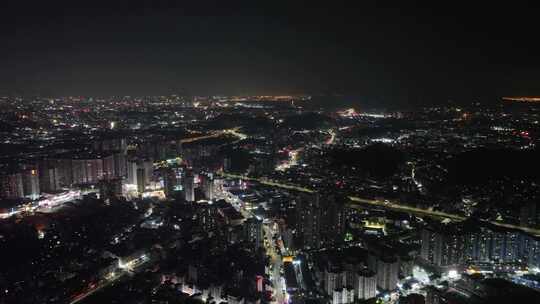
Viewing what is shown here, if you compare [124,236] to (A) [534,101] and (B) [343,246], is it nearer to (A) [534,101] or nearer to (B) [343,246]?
(B) [343,246]

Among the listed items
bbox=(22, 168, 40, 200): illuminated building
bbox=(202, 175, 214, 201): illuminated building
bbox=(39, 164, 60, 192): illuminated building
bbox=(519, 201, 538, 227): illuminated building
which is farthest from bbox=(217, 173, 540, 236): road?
bbox=(22, 168, 40, 200): illuminated building

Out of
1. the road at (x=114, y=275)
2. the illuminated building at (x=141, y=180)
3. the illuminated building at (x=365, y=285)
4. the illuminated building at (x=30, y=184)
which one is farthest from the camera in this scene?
the illuminated building at (x=141, y=180)

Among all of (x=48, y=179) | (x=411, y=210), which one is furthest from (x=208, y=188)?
(x=411, y=210)

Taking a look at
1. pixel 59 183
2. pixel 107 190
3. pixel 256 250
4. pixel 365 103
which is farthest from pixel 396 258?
pixel 365 103

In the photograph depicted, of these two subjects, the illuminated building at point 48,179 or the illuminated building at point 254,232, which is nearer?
the illuminated building at point 254,232

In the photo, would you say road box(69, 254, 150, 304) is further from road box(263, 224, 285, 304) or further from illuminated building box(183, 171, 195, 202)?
illuminated building box(183, 171, 195, 202)

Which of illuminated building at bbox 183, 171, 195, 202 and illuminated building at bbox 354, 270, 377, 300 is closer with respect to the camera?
illuminated building at bbox 354, 270, 377, 300

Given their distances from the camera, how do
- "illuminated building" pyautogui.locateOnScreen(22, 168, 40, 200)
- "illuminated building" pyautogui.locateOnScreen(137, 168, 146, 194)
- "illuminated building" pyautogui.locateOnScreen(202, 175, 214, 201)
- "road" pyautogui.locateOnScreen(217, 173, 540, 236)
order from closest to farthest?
"road" pyautogui.locateOnScreen(217, 173, 540, 236)
"illuminated building" pyautogui.locateOnScreen(22, 168, 40, 200)
"illuminated building" pyautogui.locateOnScreen(202, 175, 214, 201)
"illuminated building" pyautogui.locateOnScreen(137, 168, 146, 194)

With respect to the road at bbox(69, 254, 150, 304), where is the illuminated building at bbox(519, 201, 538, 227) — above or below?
above

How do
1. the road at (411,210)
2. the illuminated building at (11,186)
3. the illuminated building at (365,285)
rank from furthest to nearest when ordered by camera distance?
1. the illuminated building at (11,186)
2. the road at (411,210)
3. the illuminated building at (365,285)

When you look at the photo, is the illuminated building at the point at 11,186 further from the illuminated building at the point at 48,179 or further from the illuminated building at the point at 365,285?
the illuminated building at the point at 365,285

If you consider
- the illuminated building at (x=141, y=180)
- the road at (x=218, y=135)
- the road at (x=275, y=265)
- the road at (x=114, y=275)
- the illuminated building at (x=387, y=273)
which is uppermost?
the road at (x=218, y=135)

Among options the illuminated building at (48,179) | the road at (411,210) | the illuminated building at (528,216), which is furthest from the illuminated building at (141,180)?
the illuminated building at (528,216)
